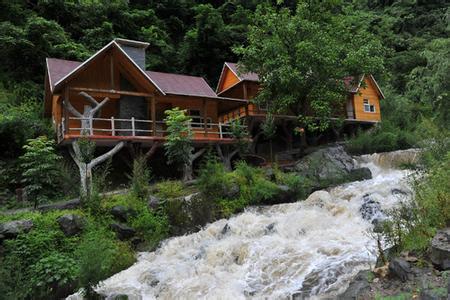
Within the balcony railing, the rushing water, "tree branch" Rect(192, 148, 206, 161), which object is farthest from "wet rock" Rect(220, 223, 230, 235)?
"tree branch" Rect(192, 148, 206, 161)

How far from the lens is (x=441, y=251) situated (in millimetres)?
6945

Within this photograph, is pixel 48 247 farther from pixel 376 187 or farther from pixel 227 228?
pixel 376 187

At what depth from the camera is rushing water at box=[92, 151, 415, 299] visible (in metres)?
9.36

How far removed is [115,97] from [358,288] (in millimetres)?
17000

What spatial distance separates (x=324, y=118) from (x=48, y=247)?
1594 cm

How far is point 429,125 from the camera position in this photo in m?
13.4

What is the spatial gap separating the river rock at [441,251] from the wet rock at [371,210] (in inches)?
210

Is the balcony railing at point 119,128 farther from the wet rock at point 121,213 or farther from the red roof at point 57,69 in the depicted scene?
the wet rock at point 121,213

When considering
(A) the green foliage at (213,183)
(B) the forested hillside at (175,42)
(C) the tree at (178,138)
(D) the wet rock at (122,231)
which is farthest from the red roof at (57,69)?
(D) the wet rock at (122,231)

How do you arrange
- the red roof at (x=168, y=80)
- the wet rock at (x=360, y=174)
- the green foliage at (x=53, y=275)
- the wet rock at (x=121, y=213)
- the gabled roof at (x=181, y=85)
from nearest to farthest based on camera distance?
the green foliage at (x=53, y=275) → the wet rock at (x=121, y=213) → the wet rock at (x=360, y=174) → the red roof at (x=168, y=80) → the gabled roof at (x=181, y=85)

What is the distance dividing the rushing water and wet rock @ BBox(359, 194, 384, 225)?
31 millimetres

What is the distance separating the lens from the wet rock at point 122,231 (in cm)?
1494

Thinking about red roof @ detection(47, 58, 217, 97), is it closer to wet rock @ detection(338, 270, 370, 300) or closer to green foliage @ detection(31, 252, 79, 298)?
green foliage @ detection(31, 252, 79, 298)

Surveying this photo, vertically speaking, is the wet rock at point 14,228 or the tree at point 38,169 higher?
the tree at point 38,169
